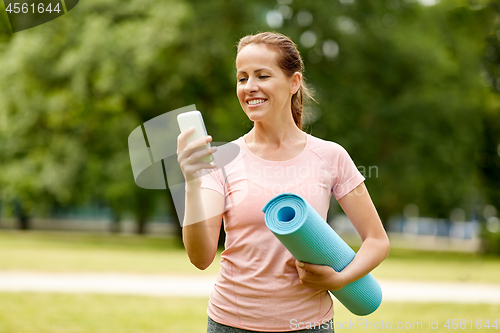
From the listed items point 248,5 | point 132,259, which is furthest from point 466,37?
point 132,259

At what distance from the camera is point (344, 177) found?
1827 millimetres

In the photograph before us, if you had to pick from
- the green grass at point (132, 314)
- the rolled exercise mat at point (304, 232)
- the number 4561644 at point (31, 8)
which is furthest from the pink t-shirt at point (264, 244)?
the green grass at point (132, 314)

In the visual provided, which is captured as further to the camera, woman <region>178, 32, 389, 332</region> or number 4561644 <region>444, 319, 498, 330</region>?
number 4561644 <region>444, 319, 498, 330</region>

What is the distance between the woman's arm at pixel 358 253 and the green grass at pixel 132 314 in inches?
154

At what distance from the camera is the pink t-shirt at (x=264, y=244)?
1727 millimetres

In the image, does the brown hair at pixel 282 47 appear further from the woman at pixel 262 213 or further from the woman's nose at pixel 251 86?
the woman's nose at pixel 251 86

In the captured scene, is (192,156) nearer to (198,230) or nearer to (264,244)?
(198,230)

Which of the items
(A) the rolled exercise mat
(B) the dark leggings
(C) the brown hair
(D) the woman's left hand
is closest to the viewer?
(A) the rolled exercise mat

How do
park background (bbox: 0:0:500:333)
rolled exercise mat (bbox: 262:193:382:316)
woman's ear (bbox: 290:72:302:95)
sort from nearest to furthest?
rolled exercise mat (bbox: 262:193:382:316)
woman's ear (bbox: 290:72:302:95)
park background (bbox: 0:0:500:333)

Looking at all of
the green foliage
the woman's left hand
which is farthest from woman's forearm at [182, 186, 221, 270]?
the green foliage

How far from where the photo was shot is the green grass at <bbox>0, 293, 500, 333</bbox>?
19.6 feet

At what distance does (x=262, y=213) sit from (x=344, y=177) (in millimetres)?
350

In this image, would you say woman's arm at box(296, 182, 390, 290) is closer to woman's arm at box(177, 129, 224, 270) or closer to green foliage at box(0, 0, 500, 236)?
woman's arm at box(177, 129, 224, 270)

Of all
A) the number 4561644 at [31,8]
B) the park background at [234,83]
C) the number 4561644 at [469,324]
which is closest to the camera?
the number 4561644 at [31,8]
